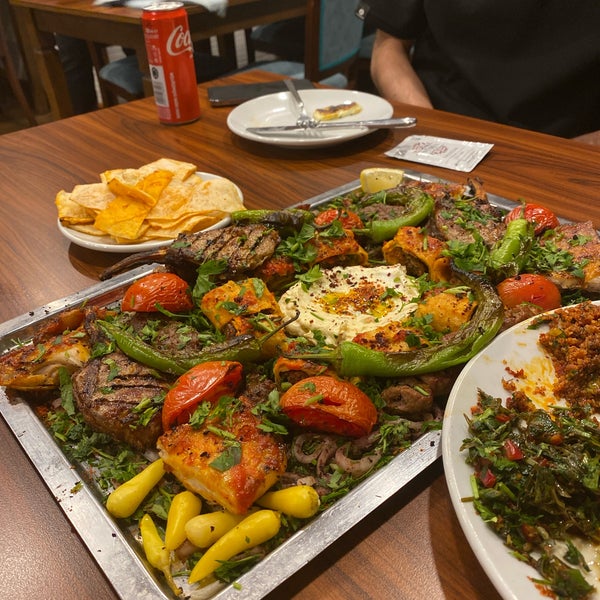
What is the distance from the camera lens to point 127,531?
3.68ft

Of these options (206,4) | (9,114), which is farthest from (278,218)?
(9,114)

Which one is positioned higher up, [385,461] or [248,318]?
[248,318]

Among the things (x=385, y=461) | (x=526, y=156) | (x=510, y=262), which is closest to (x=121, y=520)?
(x=385, y=461)

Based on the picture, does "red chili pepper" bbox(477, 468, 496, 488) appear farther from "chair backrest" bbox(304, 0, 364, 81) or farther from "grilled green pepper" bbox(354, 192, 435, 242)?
"chair backrest" bbox(304, 0, 364, 81)

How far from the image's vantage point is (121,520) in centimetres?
114

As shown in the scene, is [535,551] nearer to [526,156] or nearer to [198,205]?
[198,205]

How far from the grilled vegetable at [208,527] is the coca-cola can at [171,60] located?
101 inches

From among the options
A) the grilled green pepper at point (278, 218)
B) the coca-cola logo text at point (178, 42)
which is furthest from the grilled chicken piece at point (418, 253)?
the coca-cola logo text at point (178, 42)

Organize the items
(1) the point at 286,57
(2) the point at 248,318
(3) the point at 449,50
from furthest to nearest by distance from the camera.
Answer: (1) the point at 286,57 < (3) the point at 449,50 < (2) the point at 248,318

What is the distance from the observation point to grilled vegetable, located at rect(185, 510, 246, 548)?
1.06 meters

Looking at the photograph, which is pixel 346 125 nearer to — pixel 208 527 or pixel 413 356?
pixel 413 356

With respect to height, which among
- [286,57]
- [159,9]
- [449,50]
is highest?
[159,9]

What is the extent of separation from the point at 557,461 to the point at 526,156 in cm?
205

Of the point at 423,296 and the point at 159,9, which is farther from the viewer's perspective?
the point at 159,9
